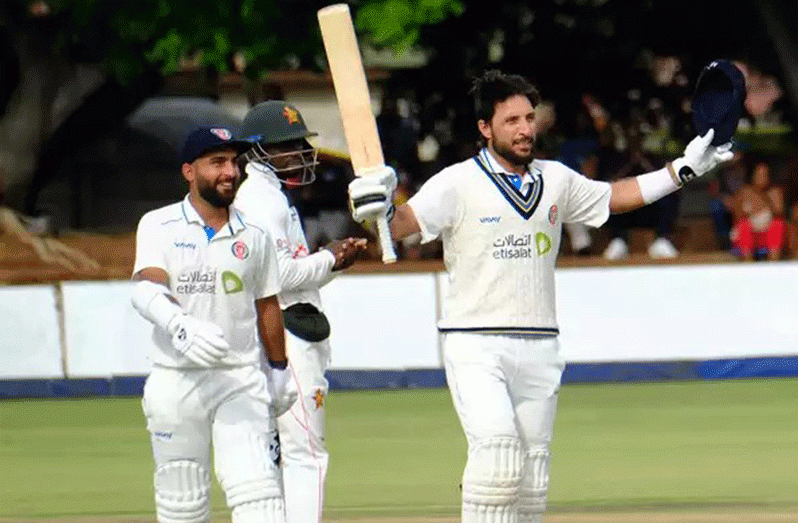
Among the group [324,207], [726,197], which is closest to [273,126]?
[726,197]

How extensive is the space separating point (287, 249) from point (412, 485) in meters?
3.23

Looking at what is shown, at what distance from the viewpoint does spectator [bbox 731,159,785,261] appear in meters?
18.8

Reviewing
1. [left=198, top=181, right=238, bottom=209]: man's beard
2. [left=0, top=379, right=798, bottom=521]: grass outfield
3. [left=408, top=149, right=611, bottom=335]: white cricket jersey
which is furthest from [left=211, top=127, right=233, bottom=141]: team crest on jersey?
[left=0, top=379, right=798, bottom=521]: grass outfield

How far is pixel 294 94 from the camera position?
36781mm

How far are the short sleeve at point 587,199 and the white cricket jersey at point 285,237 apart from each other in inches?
37.2

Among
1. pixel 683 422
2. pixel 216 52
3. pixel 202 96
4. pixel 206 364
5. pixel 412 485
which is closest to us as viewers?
pixel 206 364

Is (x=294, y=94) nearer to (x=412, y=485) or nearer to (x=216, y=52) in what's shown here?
(x=216, y=52)

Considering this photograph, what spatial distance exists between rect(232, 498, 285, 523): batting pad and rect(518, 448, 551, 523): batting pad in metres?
1.00

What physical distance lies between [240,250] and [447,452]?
547cm

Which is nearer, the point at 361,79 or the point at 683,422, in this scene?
the point at 361,79

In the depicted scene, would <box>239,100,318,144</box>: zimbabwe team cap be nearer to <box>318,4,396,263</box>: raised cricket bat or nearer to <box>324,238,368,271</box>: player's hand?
<box>324,238,368,271</box>: player's hand

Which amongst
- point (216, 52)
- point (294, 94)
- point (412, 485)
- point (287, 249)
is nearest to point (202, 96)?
point (294, 94)

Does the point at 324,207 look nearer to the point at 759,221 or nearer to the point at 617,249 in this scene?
the point at 617,249

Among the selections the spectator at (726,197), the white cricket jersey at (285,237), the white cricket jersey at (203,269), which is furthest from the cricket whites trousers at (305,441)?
the spectator at (726,197)
